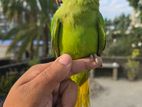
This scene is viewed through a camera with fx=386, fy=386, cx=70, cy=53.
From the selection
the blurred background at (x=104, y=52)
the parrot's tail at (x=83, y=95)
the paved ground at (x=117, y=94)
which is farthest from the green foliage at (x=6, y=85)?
the blurred background at (x=104, y=52)

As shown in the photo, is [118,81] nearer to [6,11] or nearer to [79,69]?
[6,11]

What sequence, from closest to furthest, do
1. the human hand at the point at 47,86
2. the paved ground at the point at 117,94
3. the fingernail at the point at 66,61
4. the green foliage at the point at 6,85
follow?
the human hand at the point at 47,86, the fingernail at the point at 66,61, the green foliage at the point at 6,85, the paved ground at the point at 117,94

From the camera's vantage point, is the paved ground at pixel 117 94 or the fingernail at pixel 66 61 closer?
the fingernail at pixel 66 61

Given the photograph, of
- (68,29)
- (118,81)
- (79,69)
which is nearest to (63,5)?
(68,29)

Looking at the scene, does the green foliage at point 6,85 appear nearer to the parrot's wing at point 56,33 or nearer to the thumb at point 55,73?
the parrot's wing at point 56,33

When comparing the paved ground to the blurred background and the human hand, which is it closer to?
the blurred background

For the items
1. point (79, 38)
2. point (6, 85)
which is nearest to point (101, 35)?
point (79, 38)

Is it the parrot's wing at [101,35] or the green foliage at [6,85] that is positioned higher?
the parrot's wing at [101,35]
